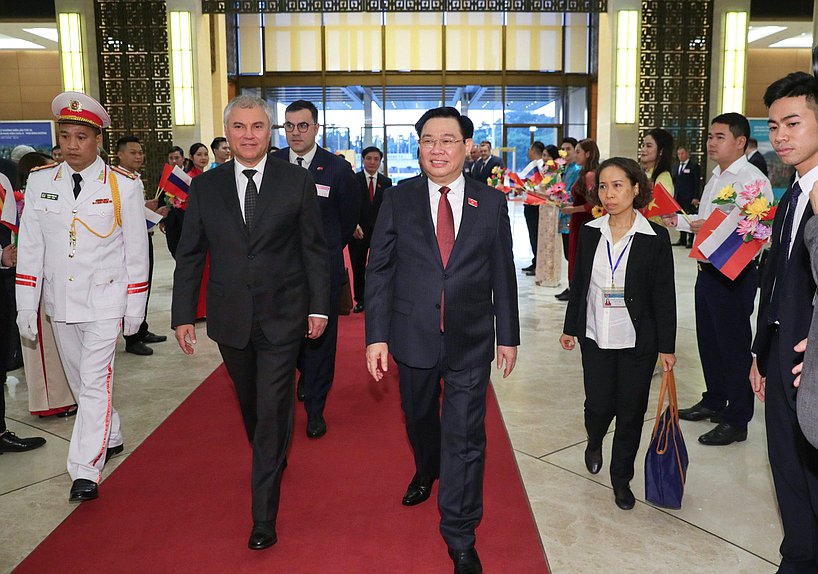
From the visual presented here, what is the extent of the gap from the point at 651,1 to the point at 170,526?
48.4 feet

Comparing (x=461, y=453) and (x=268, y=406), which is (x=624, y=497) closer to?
(x=461, y=453)

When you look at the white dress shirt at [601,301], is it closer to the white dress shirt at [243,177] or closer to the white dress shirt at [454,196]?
the white dress shirt at [454,196]

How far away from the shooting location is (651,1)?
49.1 feet

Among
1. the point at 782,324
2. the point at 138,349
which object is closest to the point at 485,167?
the point at 138,349

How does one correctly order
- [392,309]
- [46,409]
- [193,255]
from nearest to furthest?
[392,309]
[193,255]
[46,409]

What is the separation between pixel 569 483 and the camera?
3.58 metres

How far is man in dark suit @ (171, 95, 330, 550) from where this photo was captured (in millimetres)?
2945

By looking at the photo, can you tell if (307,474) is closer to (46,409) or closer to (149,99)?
(46,409)

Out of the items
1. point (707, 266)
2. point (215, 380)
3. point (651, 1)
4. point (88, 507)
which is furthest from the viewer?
point (651, 1)

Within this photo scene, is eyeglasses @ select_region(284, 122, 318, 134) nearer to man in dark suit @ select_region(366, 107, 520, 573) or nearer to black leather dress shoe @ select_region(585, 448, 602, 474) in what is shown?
man in dark suit @ select_region(366, 107, 520, 573)

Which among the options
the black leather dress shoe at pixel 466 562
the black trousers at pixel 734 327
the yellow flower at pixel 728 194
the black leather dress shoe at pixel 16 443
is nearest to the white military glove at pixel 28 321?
the black leather dress shoe at pixel 16 443

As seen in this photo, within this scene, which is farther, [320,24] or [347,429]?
[320,24]

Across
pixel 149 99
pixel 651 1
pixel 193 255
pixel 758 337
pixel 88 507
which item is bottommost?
pixel 88 507

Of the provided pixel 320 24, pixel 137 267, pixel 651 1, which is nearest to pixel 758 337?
pixel 137 267
